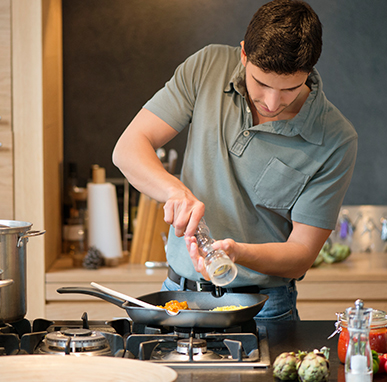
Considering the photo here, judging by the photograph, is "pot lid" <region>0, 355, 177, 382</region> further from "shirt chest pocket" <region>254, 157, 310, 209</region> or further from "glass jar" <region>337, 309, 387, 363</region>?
"shirt chest pocket" <region>254, 157, 310, 209</region>

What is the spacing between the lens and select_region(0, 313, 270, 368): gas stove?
42.3 inches

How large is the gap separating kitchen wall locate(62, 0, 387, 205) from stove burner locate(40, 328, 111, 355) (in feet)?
6.24

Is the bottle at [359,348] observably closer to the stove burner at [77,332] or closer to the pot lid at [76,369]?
the pot lid at [76,369]

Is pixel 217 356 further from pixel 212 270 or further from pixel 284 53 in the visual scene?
pixel 284 53

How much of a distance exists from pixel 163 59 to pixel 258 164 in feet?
5.15

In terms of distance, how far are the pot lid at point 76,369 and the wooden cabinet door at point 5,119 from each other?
5.35ft

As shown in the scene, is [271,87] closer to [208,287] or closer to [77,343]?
[208,287]

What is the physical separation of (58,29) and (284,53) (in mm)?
1865

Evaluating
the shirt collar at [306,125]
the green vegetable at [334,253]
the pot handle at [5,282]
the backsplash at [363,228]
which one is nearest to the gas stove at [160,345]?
the pot handle at [5,282]

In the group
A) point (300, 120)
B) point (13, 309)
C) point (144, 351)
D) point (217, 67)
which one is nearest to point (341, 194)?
point (300, 120)

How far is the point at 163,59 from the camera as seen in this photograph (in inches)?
117

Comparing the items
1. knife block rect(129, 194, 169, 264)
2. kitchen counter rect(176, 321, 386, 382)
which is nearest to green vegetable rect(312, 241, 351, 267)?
knife block rect(129, 194, 169, 264)

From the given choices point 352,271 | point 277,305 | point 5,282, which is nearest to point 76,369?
point 5,282

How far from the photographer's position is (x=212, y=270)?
113 centimetres
